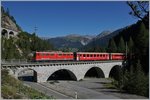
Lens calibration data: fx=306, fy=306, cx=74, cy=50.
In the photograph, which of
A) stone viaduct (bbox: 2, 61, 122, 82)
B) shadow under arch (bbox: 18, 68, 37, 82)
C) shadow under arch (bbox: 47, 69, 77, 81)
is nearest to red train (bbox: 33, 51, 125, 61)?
stone viaduct (bbox: 2, 61, 122, 82)

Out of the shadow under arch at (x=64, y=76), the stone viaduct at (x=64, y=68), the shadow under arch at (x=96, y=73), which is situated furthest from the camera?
the shadow under arch at (x=96, y=73)

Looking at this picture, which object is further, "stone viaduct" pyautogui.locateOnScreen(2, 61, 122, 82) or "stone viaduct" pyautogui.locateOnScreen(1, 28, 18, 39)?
"stone viaduct" pyautogui.locateOnScreen(1, 28, 18, 39)

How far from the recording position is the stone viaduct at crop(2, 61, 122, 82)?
47594 mm

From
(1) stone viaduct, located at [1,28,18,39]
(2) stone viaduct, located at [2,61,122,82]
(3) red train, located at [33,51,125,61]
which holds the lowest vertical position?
(2) stone viaduct, located at [2,61,122,82]

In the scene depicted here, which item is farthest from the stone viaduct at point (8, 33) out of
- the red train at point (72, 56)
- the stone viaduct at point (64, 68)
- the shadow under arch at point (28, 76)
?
the stone viaduct at point (64, 68)

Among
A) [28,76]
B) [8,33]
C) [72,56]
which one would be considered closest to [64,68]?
[72,56]

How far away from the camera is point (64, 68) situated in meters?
56.3

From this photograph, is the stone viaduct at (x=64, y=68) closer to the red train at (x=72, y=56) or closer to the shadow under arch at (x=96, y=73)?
the shadow under arch at (x=96, y=73)

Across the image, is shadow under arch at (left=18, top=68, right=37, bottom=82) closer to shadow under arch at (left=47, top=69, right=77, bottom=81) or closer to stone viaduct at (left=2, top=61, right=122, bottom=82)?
stone viaduct at (left=2, top=61, right=122, bottom=82)

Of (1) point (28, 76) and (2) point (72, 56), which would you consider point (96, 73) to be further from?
(1) point (28, 76)

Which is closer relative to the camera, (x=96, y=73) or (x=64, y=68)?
(x=64, y=68)

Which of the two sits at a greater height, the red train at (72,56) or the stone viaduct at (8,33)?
the stone viaduct at (8,33)

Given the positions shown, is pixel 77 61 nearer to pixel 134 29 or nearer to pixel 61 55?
pixel 61 55

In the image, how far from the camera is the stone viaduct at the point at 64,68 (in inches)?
1874
